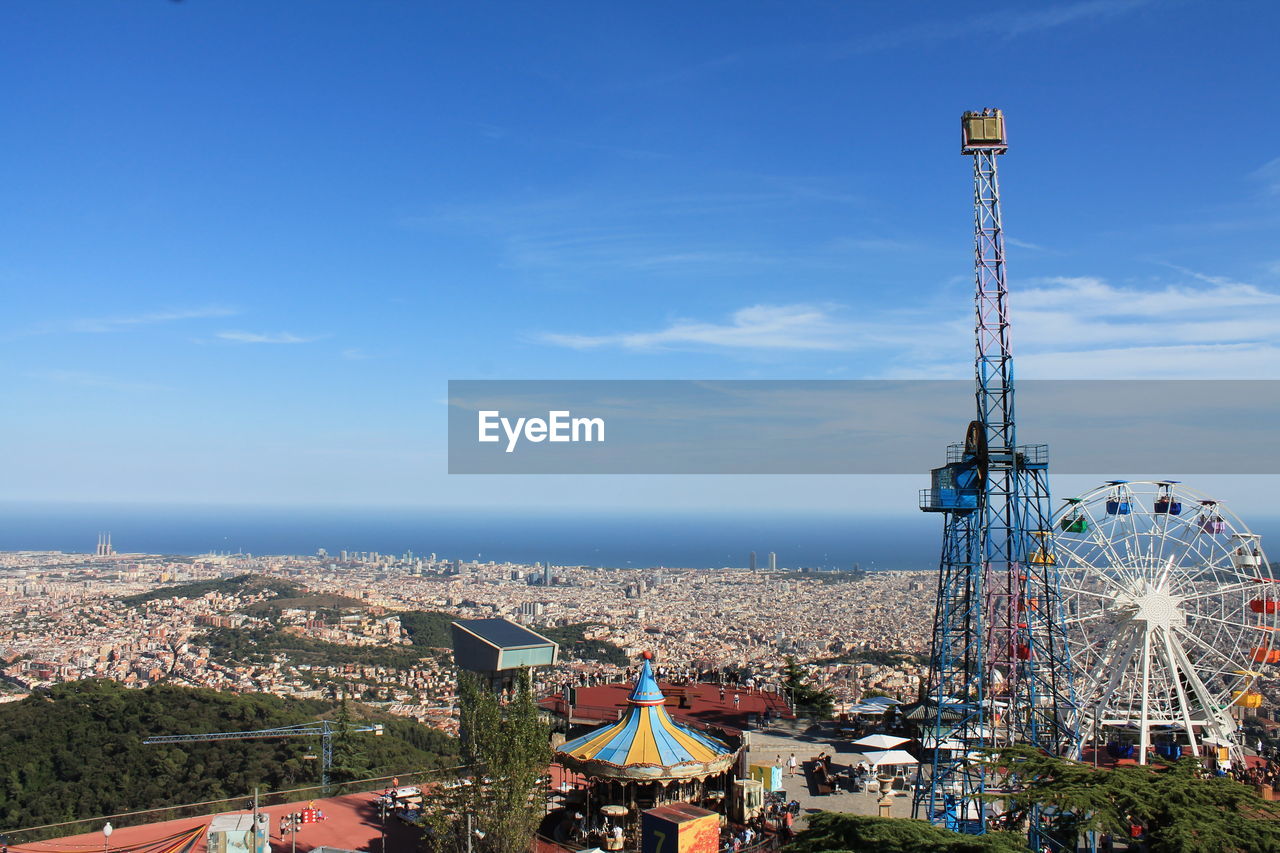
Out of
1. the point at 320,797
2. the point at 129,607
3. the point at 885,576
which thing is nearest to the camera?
the point at 320,797

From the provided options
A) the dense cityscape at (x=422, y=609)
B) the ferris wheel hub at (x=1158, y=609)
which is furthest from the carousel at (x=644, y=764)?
the dense cityscape at (x=422, y=609)

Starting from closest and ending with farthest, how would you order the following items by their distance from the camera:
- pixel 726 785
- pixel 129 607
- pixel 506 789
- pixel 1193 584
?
1. pixel 506 789
2. pixel 726 785
3. pixel 1193 584
4. pixel 129 607

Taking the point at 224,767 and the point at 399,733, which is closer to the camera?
the point at 224,767

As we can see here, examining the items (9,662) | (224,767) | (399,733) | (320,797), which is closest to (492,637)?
(320,797)

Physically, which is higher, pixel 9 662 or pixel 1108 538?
pixel 1108 538

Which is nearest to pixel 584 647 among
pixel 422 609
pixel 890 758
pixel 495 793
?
pixel 422 609

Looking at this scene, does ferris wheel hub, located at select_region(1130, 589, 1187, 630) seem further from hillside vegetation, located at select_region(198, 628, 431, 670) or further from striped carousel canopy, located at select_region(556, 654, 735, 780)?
hillside vegetation, located at select_region(198, 628, 431, 670)

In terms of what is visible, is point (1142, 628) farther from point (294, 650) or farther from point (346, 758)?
point (294, 650)

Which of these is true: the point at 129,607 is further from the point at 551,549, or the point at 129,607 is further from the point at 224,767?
the point at 551,549
